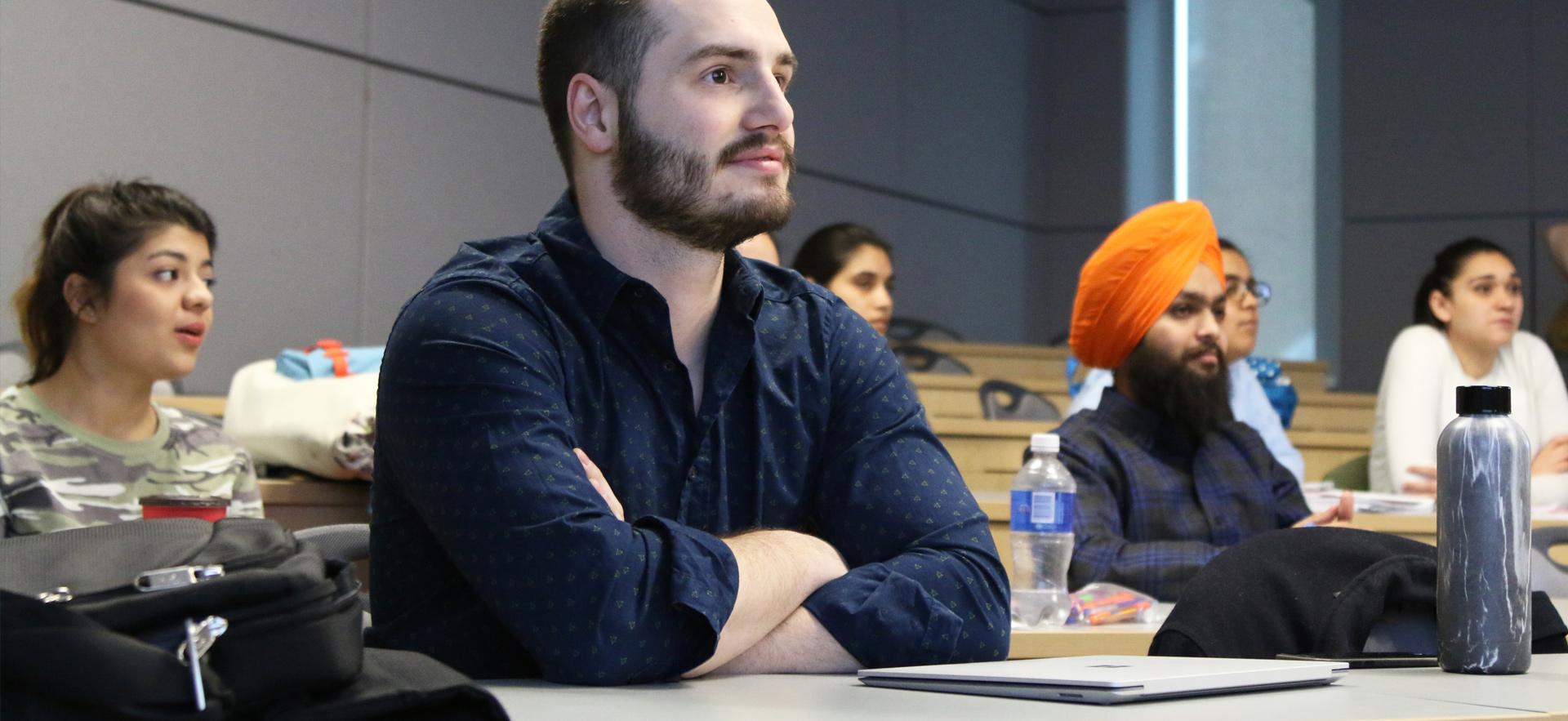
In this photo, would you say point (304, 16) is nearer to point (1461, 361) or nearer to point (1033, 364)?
point (1461, 361)

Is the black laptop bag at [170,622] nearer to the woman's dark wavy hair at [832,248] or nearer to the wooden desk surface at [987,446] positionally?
the wooden desk surface at [987,446]

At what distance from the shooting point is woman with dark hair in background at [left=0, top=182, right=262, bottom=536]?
2637 millimetres

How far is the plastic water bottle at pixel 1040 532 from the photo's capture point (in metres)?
2.15

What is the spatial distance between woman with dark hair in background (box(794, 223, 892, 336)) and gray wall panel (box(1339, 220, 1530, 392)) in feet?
12.7

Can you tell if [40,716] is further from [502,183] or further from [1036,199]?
[1036,199]

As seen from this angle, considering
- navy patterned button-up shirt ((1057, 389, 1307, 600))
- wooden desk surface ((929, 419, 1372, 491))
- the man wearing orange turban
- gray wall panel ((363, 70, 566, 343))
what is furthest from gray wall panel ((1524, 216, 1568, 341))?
navy patterned button-up shirt ((1057, 389, 1307, 600))

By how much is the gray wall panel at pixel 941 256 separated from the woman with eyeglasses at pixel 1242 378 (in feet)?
6.94

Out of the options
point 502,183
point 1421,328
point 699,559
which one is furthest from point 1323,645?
point 502,183

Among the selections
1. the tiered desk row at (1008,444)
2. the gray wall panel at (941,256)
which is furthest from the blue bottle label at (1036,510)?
the gray wall panel at (941,256)

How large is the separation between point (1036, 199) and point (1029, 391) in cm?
305

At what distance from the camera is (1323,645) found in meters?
1.38

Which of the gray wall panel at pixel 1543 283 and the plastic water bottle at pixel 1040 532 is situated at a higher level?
the gray wall panel at pixel 1543 283

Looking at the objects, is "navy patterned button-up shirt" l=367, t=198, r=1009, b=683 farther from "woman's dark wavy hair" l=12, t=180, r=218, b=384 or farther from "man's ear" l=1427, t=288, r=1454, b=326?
"man's ear" l=1427, t=288, r=1454, b=326

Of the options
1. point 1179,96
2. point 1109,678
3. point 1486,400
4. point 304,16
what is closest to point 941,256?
point 1179,96
